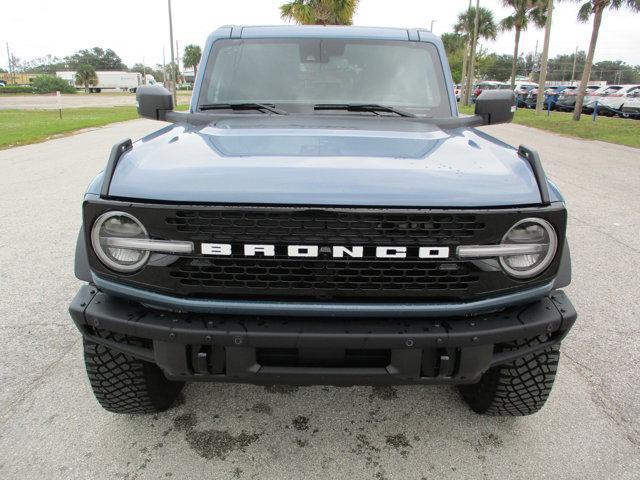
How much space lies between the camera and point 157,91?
3.26m

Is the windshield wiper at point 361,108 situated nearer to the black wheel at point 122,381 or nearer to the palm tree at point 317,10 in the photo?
the black wheel at point 122,381

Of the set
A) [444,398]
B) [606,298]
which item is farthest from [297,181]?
[606,298]

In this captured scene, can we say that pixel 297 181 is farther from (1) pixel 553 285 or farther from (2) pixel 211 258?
(1) pixel 553 285

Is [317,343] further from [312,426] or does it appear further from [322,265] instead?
[312,426]

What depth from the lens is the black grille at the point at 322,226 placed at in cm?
183

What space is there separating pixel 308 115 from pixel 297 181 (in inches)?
48.6

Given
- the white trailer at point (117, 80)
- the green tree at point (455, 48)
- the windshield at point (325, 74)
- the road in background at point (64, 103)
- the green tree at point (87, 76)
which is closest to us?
the windshield at point (325, 74)

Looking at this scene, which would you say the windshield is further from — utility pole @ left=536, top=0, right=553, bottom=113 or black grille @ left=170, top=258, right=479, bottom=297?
utility pole @ left=536, top=0, right=553, bottom=113

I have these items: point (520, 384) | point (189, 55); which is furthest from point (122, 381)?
point (189, 55)

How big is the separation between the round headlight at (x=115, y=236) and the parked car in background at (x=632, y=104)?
93.3ft

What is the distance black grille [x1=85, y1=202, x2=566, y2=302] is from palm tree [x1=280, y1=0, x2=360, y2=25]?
21656mm

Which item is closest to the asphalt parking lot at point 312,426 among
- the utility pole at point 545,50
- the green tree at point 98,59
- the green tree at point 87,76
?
the utility pole at point 545,50

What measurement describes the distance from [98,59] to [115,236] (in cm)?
13808

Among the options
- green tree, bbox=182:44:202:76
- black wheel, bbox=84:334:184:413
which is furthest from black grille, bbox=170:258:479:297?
green tree, bbox=182:44:202:76
